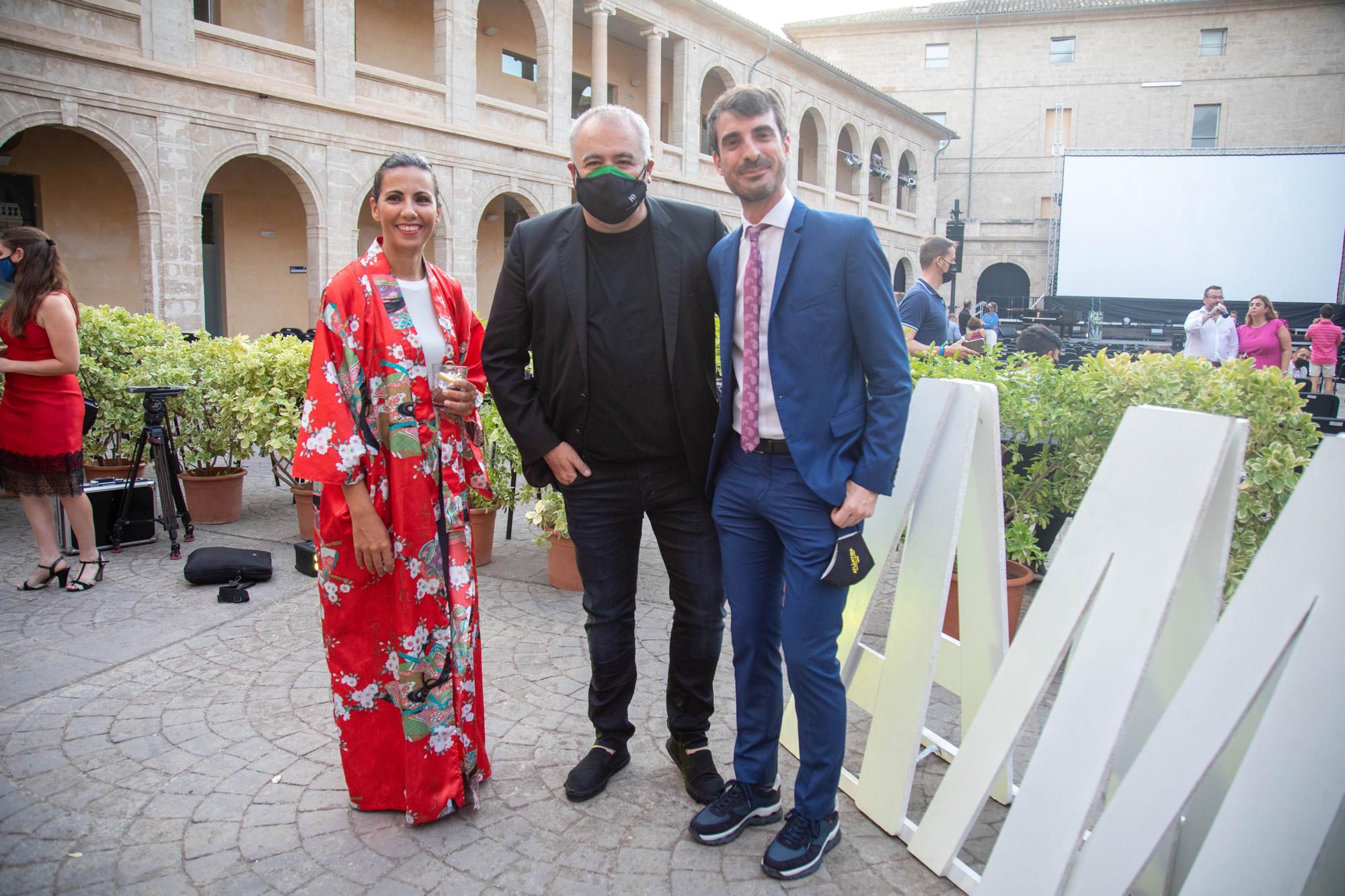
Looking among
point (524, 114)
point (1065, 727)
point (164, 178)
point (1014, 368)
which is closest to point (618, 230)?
point (1065, 727)

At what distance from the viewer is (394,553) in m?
2.68

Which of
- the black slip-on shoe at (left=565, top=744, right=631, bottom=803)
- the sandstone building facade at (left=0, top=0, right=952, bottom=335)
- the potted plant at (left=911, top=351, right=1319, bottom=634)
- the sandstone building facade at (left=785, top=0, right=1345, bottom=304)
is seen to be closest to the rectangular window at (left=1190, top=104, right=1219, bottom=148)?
the sandstone building facade at (left=785, top=0, right=1345, bottom=304)

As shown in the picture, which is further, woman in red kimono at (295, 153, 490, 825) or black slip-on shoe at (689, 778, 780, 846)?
black slip-on shoe at (689, 778, 780, 846)

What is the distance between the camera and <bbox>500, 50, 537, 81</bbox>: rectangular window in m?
21.0

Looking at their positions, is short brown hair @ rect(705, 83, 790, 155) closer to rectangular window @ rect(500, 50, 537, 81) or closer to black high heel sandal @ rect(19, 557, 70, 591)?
black high heel sandal @ rect(19, 557, 70, 591)

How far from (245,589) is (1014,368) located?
15.2 ft

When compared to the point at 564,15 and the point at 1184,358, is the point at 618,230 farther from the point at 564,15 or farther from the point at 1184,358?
the point at 564,15

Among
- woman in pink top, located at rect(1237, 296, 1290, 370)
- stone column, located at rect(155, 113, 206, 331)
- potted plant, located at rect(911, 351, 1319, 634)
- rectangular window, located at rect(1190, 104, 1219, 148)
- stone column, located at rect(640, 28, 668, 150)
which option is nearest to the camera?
potted plant, located at rect(911, 351, 1319, 634)

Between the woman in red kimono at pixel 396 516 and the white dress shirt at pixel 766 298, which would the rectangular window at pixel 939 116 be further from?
the woman in red kimono at pixel 396 516

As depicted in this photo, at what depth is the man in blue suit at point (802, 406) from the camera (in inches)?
93.7

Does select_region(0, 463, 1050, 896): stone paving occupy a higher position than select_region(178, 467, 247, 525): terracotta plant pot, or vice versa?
select_region(178, 467, 247, 525): terracotta plant pot

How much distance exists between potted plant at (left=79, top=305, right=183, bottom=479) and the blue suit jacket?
6.28 meters

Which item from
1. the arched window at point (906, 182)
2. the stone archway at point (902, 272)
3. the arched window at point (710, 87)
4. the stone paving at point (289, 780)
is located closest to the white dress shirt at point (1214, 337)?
the stone paving at point (289, 780)

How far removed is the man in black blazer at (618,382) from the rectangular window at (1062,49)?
4686 cm
